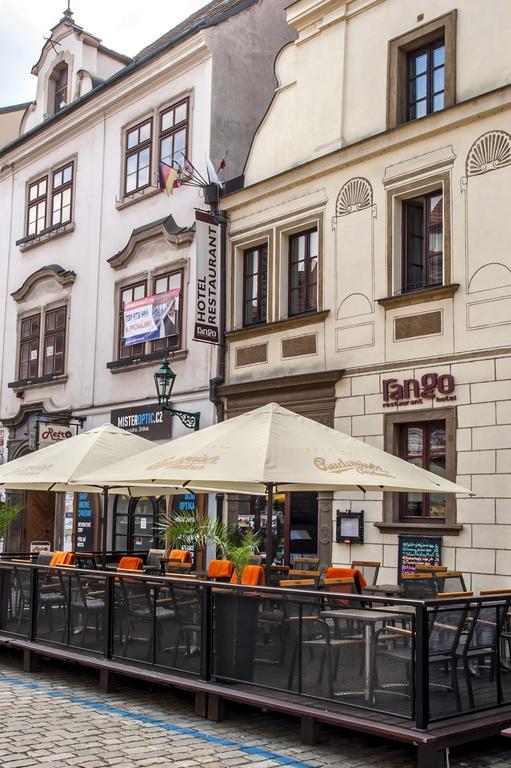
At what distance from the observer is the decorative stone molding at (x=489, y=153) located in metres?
13.1

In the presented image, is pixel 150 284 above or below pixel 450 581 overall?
above

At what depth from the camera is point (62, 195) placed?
23.5 meters

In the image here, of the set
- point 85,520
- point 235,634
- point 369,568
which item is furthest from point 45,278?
point 235,634

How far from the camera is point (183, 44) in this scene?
19.3 metres

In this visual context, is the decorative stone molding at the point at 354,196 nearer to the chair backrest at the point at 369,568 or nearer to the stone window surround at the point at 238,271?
the stone window surround at the point at 238,271

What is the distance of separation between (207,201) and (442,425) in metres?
6.75

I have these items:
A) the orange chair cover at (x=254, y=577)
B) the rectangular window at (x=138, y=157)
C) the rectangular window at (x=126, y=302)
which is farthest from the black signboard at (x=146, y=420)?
the orange chair cover at (x=254, y=577)

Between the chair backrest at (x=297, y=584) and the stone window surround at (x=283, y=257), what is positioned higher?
the stone window surround at (x=283, y=257)

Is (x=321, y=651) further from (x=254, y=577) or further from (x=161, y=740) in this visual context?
(x=254, y=577)

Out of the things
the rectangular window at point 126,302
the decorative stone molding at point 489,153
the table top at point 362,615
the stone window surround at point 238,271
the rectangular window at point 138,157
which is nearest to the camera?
the table top at point 362,615

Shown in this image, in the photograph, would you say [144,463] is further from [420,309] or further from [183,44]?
[183,44]

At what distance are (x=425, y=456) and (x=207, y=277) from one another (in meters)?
5.65

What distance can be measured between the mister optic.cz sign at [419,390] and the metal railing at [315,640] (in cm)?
580

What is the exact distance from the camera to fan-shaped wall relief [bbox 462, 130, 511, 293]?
13.0m
